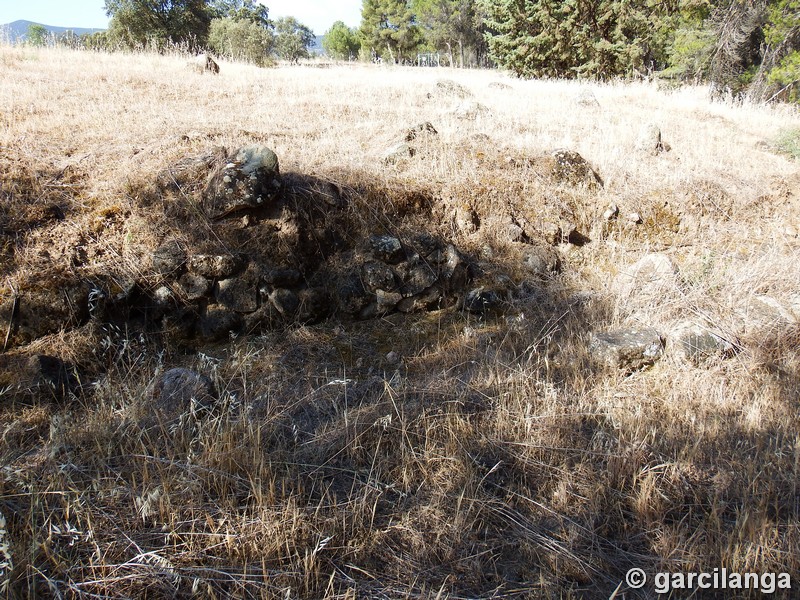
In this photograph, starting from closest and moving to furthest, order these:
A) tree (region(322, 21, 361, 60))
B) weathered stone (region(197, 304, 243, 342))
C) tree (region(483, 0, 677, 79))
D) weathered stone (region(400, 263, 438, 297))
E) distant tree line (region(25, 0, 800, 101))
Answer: weathered stone (region(197, 304, 243, 342)) → weathered stone (region(400, 263, 438, 297)) → distant tree line (region(25, 0, 800, 101)) → tree (region(483, 0, 677, 79)) → tree (region(322, 21, 361, 60))

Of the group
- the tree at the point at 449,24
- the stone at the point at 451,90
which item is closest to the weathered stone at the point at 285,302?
the stone at the point at 451,90

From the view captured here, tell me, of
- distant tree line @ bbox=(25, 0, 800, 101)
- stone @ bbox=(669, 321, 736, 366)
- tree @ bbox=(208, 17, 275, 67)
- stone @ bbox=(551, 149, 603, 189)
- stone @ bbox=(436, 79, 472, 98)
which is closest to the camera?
stone @ bbox=(669, 321, 736, 366)

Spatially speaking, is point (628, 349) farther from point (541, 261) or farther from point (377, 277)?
point (377, 277)

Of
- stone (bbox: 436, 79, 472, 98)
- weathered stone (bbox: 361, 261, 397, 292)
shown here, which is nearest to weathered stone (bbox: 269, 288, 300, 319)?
weathered stone (bbox: 361, 261, 397, 292)

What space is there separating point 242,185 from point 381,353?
213 cm

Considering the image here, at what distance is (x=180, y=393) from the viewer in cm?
310

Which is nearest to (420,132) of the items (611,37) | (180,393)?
(180,393)

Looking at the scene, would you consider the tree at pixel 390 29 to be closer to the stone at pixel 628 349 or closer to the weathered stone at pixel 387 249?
the weathered stone at pixel 387 249

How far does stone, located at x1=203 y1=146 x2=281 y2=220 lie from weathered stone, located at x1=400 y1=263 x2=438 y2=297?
5.23 feet

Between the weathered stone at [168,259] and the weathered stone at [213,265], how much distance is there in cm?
10

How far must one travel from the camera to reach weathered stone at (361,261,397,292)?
472cm

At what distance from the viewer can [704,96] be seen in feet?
43.7

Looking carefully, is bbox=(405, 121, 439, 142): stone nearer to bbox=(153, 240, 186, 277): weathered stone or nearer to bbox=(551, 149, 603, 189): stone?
bbox=(551, 149, 603, 189): stone

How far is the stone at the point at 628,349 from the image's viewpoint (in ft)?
12.1
